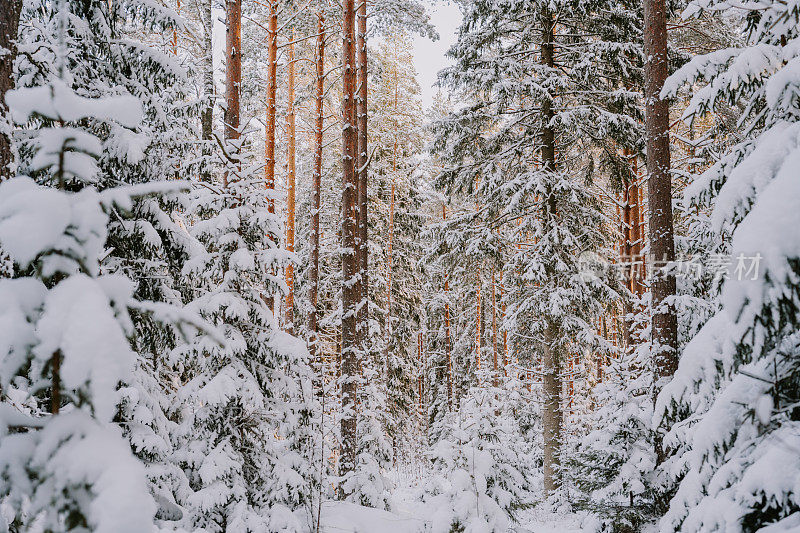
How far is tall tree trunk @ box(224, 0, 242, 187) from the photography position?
23.1ft

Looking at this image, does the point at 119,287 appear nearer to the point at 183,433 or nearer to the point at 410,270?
the point at 183,433

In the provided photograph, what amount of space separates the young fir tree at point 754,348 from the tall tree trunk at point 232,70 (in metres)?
6.39

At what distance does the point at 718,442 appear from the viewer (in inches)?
97.9

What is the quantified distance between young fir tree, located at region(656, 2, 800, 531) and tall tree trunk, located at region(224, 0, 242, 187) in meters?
6.39

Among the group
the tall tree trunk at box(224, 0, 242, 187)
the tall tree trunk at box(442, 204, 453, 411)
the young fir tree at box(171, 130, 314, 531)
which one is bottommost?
the tall tree trunk at box(442, 204, 453, 411)

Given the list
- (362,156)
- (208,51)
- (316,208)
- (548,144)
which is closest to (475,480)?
(362,156)

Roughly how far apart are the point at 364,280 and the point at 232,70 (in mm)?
5243

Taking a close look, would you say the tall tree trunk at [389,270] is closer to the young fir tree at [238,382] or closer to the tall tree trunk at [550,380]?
the tall tree trunk at [550,380]

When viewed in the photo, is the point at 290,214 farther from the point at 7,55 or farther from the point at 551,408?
the point at 7,55

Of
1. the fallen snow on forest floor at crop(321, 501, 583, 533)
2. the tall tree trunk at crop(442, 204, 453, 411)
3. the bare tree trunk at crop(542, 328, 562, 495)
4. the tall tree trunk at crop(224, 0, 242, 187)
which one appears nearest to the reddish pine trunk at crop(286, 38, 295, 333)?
the tall tree trunk at crop(224, 0, 242, 187)

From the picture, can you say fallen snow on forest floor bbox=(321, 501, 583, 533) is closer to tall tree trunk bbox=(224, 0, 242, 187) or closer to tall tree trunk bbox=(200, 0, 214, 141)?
tall tree trunk bbox=(224, 0, 242, 187)

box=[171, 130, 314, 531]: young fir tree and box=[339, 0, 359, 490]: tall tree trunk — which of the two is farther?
box=[339, 0, 359, 490]: tall tree trunk

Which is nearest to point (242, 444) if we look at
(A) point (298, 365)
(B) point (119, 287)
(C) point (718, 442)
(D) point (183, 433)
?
(D) point (183, 433)

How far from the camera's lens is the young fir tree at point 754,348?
5.87 ft
